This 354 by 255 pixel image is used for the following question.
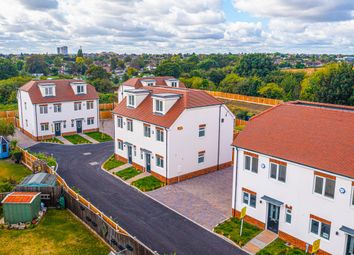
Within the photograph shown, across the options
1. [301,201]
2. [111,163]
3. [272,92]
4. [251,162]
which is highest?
[272,92]

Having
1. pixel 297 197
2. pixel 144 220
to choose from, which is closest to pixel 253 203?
pixel 297 197

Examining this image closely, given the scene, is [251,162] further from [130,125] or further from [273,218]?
[130,125]

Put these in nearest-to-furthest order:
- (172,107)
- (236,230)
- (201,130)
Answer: (236,230) < (172,107) < (201,130)

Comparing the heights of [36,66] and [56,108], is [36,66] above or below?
above

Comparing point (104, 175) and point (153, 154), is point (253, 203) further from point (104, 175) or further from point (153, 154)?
point (104, 175)

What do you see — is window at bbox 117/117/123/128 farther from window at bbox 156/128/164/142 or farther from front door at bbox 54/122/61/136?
front door at bbox 54/122/61/136

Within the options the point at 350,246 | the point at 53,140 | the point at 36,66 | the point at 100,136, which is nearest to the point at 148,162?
the point at 100,136

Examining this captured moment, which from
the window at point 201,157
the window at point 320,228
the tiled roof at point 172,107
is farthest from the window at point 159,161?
the window at point 320,228

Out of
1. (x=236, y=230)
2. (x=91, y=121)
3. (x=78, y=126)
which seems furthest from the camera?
(x=91, y=121)
